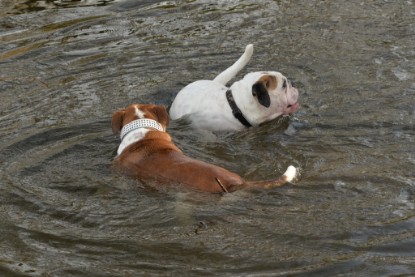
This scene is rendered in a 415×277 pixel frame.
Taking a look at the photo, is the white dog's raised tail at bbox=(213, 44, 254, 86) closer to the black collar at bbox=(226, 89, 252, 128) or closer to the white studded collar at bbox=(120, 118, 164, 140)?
the black collar at bbox=(226, 89, 252, 128)

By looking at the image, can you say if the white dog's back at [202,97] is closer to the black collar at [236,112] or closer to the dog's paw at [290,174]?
the black collar at [236,112]

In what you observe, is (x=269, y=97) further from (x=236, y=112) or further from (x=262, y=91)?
(x=236, y=112)

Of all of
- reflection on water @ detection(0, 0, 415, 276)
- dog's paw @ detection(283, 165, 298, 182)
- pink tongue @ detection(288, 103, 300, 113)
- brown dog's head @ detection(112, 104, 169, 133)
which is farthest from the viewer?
pink tongue @ detection(288, 103, 300, 113)

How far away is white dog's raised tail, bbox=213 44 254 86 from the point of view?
908 cm

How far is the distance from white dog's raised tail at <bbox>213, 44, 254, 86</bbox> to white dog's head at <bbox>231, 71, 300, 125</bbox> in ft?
1.16

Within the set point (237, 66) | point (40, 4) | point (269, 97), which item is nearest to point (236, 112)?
point (269, 97)

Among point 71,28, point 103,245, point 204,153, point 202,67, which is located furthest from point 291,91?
point 71,28

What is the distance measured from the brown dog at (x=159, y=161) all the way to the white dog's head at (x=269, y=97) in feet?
3.47

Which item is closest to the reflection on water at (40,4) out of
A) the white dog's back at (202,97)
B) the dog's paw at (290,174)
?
the white dog's back at (202,97)


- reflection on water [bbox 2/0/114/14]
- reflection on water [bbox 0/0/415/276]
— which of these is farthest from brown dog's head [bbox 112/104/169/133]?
reflection on water [bbox 2/0/114/14]

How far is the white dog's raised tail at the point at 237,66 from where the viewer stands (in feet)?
29.8

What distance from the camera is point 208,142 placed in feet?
27.6

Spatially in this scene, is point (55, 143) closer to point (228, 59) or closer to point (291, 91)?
point (291, 91)

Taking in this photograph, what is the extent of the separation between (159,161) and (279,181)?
1.03 m
